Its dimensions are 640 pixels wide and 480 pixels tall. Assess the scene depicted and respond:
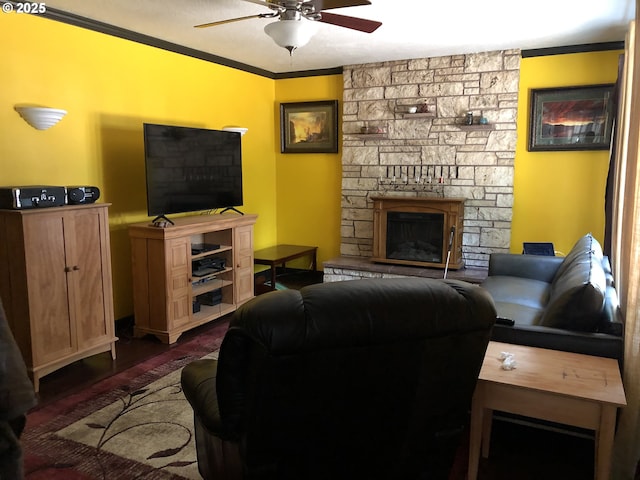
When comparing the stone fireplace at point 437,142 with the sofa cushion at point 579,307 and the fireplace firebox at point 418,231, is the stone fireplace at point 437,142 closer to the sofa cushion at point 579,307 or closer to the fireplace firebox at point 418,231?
the fireplace firebox at point 418,231

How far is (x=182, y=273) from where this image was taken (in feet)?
13.4

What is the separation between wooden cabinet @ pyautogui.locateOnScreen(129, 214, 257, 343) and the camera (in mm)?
3967

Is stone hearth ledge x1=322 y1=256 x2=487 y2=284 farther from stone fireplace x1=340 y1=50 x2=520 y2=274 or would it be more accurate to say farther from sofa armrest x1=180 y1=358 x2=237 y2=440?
sofa armrest x1=180 y1=358 x2=237 y2=440

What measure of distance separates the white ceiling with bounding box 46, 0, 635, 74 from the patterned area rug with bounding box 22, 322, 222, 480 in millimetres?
2581

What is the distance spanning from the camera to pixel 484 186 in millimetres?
5270

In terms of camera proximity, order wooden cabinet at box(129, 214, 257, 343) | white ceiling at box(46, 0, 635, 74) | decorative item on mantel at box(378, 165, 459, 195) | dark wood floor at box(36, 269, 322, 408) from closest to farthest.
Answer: dark wood floor at box(36, 269, 322, 408) < white ceiling at box(46, 0, 635, 74) < wooden cabinet at box(129, 214, 257, 343) < decorative item on mantel at box(378, 165, 459, 195)

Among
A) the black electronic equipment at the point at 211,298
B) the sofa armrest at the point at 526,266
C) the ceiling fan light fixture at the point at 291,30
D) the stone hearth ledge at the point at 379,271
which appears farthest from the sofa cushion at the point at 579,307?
the black electronic equipment at the point at 211,298

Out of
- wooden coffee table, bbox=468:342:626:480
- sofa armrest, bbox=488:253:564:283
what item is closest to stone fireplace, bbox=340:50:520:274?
sofa armrest, bbox=488:253:564:283

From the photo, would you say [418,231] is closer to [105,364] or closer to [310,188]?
[310,188]

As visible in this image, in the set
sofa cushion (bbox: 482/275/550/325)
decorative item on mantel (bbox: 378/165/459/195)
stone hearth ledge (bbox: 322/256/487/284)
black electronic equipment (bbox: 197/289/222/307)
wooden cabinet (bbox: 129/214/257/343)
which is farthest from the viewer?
decorative item on mantel (bbox: 378/165/459/195)

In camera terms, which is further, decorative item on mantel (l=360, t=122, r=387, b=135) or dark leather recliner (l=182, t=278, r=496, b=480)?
decorative item on mantel (l=360, t=122, r=387, b=135)

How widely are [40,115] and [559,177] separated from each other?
4.53 metres

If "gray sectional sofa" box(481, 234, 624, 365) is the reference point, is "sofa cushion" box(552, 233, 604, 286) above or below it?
above

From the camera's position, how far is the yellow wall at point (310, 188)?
240 inches
